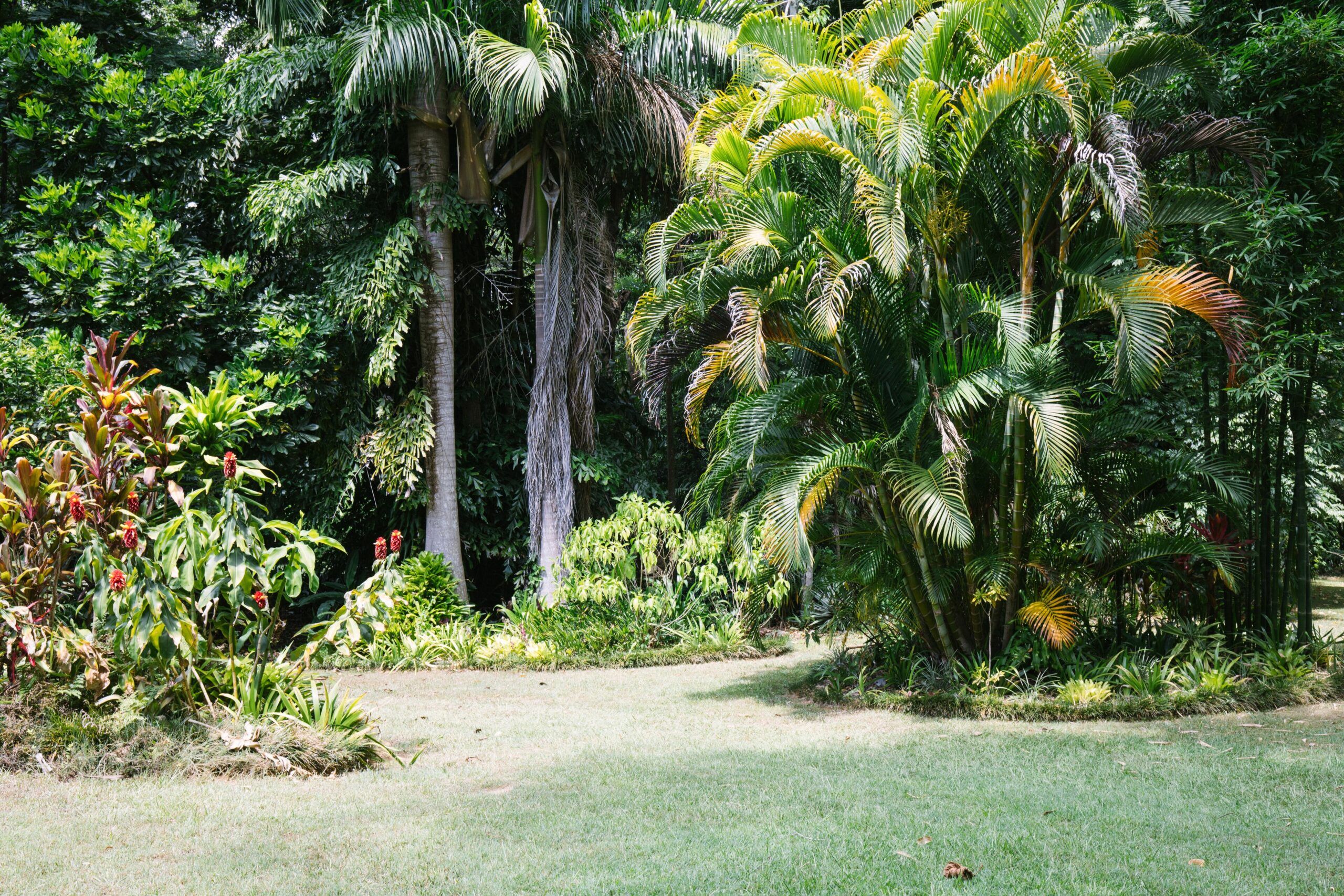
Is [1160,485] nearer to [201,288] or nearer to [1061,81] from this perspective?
[1061,81]

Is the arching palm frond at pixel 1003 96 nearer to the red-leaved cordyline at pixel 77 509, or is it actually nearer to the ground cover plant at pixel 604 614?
the ground cover plant at pixel 604 614

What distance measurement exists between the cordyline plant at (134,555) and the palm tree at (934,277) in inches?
129

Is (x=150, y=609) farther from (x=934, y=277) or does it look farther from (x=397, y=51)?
(x=397, y=51)

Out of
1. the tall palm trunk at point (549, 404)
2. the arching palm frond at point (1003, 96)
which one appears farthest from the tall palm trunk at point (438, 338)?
the arching palm frond at point (1003, 96)

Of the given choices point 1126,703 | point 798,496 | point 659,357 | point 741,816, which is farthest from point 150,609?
point 1126,703

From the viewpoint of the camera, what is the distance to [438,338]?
1149 cm

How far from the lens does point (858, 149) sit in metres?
7.50

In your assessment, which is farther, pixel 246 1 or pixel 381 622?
pixel 246 1

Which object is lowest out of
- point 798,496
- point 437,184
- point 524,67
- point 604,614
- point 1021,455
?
point 604,614

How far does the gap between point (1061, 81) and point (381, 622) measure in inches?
219

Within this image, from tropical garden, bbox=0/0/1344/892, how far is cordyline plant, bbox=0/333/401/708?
0.03m

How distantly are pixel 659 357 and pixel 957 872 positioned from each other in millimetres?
6283

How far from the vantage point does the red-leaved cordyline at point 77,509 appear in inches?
219

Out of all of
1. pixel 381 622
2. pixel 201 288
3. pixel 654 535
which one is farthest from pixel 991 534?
pixel 201 288
